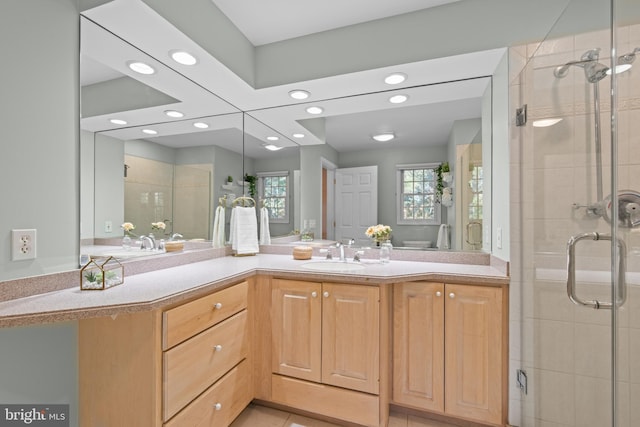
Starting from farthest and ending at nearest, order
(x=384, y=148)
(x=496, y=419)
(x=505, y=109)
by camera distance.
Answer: (x=384, y=148)
(x=505, y=109)
(x=496, y=419)

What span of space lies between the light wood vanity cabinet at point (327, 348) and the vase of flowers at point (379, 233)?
Answer: 67 cm

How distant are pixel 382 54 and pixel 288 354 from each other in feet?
6.11

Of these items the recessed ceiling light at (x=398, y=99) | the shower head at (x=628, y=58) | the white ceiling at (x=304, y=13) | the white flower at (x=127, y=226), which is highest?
the white ceiling at (x=304, y=13)

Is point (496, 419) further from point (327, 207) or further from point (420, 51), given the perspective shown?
point (420, 51)

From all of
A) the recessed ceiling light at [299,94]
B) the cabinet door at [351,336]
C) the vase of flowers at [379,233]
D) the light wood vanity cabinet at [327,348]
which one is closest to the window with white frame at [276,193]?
the recessed ceiling light at [299,94]

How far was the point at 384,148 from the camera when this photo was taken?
2271mm

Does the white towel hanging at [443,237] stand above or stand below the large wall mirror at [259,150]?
below

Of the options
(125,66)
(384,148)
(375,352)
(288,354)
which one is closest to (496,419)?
(375,352)

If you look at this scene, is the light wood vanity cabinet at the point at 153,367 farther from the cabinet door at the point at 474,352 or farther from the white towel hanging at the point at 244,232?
the cabinet door at the point at 474,352

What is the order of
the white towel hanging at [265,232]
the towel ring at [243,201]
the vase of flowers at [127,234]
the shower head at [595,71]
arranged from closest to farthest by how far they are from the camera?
the shower head at [595,71] → the vase of flowers at [127,234] → the towel ring at [243,201] → the white towel hanging at [265,232]

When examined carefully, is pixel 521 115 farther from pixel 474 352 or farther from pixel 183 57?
pixel 183 57

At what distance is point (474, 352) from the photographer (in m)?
1.62

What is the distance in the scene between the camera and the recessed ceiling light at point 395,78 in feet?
6.15

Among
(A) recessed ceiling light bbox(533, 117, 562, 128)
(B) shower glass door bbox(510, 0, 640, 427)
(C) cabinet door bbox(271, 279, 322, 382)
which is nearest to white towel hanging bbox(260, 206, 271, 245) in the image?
(C) cabinet door bbox(271, 279, 322, 382)
